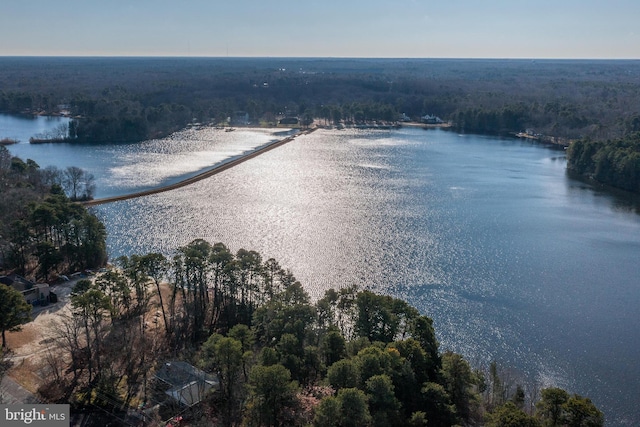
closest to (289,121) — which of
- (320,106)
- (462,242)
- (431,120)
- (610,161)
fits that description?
(320,106)

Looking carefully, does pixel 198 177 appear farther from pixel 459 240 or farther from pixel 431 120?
pixel 431 120

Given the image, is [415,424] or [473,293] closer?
[415,424]

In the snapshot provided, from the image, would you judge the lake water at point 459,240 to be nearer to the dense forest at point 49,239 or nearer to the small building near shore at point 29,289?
the dense forest at point 49,239

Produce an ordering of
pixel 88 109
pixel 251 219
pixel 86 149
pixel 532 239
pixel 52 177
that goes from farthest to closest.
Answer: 1. pixel 88 109
2. pixel 86 149
3. pixel 52 177
4. pixel 251 219
5. pixel 532 239

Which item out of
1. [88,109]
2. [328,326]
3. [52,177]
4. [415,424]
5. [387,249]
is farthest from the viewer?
[88,109]

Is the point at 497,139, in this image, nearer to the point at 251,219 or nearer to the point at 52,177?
the point at 251,219

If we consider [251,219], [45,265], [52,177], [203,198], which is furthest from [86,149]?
[45,265]
